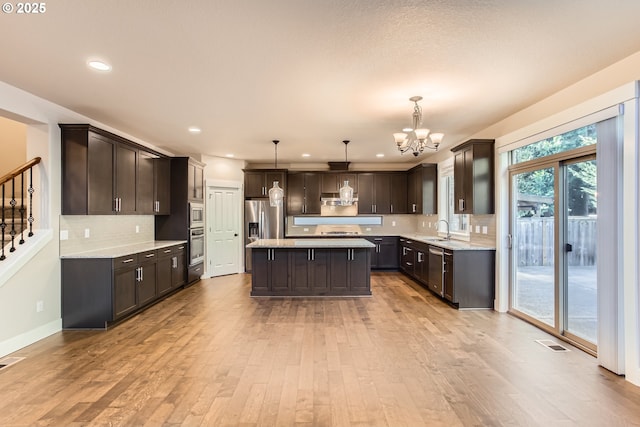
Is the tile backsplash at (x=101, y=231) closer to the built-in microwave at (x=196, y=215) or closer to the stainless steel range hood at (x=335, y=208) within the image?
the built-in microwave at (x=196, y=215)

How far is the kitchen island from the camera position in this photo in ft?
18.5

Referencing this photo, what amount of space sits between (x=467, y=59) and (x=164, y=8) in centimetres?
231

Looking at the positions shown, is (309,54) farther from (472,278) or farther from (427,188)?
(427,188)

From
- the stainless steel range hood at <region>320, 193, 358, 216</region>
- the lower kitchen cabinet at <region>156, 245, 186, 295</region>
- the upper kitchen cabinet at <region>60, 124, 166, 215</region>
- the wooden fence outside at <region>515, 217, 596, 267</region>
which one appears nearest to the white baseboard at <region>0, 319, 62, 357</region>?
the upper kitchen cabinet at <region>60, 124, 166, 215</region>

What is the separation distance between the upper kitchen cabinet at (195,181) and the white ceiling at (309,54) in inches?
73.4

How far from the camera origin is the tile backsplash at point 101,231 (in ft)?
13.6

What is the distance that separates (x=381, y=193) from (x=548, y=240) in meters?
4.60

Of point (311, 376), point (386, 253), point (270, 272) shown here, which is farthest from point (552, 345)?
point (386, 253)

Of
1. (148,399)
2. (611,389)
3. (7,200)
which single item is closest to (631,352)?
(611,389)

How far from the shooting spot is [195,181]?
6621 mm

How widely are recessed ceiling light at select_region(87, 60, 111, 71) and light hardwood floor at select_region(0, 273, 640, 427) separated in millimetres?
2639

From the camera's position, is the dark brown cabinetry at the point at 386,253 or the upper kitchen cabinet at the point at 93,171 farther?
the dark brown cabinetry at the point at 386,253

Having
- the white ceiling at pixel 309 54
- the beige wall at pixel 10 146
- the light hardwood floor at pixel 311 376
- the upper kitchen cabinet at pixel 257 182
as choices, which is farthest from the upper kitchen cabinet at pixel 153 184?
the upper kitchen cabinet at pixel 257 182

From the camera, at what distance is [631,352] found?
8.95ft
